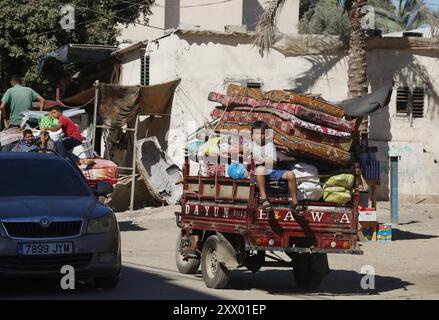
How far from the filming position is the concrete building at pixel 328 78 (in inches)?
993

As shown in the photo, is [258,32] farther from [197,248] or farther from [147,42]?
[197,248]

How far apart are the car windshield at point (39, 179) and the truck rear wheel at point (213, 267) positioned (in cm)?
169

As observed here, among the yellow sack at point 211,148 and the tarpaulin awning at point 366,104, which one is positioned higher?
the tarpaulin awning at point 366,104

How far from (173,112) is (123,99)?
1.74 metres

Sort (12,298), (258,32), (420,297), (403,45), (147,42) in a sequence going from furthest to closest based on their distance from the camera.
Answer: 1. (147,42)
2. (403,45)
3. (258,32)
4. (420,297)
5. (12,298)

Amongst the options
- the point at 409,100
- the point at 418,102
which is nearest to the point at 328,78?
the point at 409,100

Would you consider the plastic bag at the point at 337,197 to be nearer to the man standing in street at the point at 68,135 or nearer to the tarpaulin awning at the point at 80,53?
the man standing in street at the point at 68,135

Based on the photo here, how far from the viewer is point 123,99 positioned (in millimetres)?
24328

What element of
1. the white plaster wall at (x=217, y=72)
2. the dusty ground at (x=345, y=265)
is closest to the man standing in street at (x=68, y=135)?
the dusty ground at (x=345, y=265)

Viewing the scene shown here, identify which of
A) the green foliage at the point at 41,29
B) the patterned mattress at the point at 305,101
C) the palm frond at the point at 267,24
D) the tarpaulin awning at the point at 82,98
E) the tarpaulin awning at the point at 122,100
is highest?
the green foliage at the point at 41,29

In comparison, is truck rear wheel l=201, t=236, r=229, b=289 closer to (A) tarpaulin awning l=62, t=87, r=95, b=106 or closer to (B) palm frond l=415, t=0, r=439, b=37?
(B) palm frond l=415, t=0, r=439, b=37

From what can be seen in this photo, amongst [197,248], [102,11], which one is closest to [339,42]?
[102,11]

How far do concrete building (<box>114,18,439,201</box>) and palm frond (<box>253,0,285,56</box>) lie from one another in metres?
2.36

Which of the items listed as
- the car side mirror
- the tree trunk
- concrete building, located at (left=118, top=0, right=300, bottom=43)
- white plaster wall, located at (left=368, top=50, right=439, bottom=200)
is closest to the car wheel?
the car side mirror
